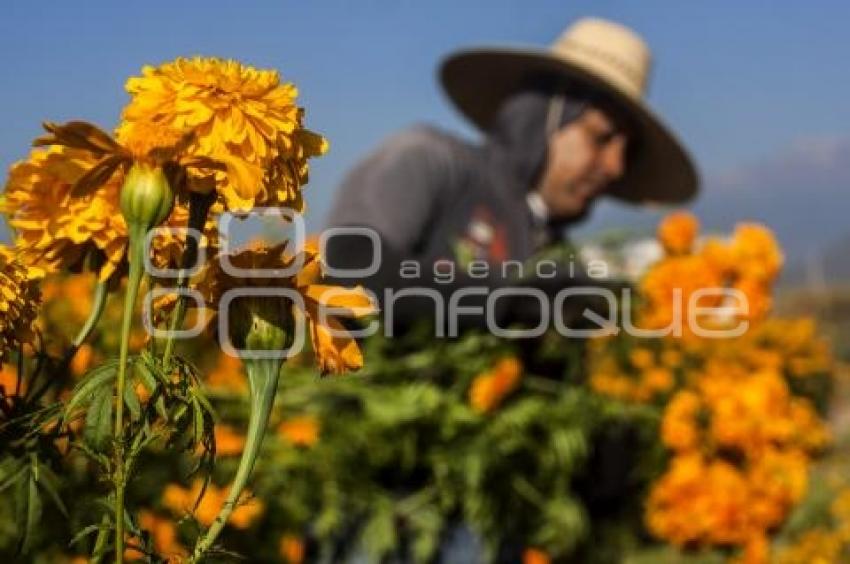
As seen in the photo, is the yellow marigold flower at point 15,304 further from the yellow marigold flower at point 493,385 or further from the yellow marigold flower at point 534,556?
the yellow marigold flower at point 534,556

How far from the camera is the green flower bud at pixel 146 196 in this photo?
0.67 m

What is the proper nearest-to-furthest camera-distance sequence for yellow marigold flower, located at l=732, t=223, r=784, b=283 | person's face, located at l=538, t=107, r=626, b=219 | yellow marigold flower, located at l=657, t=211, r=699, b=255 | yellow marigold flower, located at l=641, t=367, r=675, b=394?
person's face, located at l=538, t=107, r=626, b=219
yellow marigold flower, located at l=732, t=223, r=784, b=283
yellow marigold flower, located at l=657, t=211, r=699, b=255
yellow marigold flower, located at l=641, t=367, r=675, b=394

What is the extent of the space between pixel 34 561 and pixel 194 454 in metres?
1.63

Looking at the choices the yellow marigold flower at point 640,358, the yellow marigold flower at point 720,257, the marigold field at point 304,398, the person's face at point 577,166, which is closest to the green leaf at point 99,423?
the marigold field at point 304,398

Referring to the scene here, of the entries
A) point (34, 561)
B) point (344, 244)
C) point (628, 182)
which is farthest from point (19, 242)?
point (628, 182)

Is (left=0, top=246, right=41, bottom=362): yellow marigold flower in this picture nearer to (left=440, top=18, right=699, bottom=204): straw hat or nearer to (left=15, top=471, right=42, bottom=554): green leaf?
(left=15, top=471, right=42, bottom=554): green leaf

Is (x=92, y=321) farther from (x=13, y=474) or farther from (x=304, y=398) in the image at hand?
(x=304, y=398)

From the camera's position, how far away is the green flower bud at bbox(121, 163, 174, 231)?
669 mm

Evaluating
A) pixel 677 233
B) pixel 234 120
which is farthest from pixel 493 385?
pixel 234 120

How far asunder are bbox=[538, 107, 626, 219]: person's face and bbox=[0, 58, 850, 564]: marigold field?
0.39m

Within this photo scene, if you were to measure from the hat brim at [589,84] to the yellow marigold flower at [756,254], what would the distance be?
225 mm

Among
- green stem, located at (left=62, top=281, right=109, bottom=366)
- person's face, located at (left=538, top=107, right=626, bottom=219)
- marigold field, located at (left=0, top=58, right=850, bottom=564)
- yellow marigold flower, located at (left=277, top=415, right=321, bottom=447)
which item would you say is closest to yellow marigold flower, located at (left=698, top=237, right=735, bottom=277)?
marigold field, located at (left=0, top=58, right=850, bottom=564)

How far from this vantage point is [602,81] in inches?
134

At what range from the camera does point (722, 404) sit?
4.39 metres
